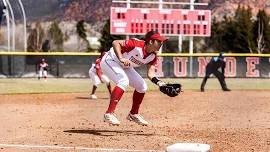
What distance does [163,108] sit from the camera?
614 inches

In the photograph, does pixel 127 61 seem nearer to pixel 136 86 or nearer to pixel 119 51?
pixel 119 51

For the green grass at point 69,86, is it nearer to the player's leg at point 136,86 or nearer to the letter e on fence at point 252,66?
the letter e on fence at point 252,66

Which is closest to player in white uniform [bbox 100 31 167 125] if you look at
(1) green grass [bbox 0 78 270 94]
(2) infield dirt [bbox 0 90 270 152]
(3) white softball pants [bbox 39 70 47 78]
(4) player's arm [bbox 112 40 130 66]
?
(4) player's arm [bbox 112 40 130 66]

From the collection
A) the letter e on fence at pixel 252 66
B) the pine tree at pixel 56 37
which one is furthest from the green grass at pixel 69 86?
the pine tree at pixel 56 37

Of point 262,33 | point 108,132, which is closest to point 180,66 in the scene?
Answer: point 108,132

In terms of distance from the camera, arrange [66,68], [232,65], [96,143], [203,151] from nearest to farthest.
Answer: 1. [203,151]
2. [96,143]
3. [232,65]
4. [66,68]

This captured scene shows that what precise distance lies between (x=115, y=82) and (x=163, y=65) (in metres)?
28.1

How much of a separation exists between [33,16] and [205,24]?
109m

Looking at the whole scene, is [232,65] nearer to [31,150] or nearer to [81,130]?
[81,130]

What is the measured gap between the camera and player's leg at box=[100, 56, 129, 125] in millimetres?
9555

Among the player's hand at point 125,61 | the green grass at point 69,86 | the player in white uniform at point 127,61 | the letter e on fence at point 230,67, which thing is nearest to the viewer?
the player's hand at point 125,61

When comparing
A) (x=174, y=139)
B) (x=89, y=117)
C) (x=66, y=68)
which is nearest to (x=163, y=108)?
Result: (x=89, y=117)

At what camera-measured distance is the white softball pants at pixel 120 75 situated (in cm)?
966

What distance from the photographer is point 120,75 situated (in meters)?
9.70
